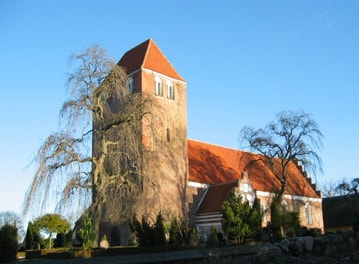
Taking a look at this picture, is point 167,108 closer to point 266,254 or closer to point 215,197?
point 215,197

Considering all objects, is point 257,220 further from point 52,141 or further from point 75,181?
point 52,141

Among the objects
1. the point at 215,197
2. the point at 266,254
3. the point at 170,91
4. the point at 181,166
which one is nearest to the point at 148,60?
the point at 170,91

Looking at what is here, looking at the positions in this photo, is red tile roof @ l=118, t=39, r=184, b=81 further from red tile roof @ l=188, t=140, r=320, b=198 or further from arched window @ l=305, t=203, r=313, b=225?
arched window @ l=305, t=203, r=313, b=225

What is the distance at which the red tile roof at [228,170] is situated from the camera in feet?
113

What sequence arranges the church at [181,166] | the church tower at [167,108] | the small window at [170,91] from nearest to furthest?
the church tower at [167,108]
the church at [181,166]
the small window at [170,91]

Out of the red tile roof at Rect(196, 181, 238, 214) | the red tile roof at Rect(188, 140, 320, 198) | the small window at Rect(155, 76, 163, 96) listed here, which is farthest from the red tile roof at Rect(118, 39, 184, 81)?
the red tile roof at Rect(196, 181, 238, 214)

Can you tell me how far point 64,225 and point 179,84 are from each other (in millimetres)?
14840

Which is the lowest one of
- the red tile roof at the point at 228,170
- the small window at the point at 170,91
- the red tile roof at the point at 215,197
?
the red tile roof at the point at 215,197

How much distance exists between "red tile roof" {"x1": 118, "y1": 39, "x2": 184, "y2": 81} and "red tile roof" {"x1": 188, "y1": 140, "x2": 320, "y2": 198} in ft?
22.8

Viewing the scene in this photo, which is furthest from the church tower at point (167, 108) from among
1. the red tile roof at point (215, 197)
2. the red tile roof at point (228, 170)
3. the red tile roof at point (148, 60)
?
the red tile roof at point (228, 170)

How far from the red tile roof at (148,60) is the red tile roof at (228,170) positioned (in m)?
6.94

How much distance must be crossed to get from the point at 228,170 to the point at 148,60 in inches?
466

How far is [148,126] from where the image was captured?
2288 centimetres

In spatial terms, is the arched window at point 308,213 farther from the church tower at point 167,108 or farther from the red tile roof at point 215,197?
the church tower at point 167,108
